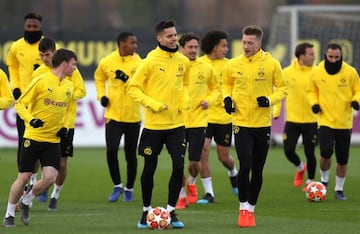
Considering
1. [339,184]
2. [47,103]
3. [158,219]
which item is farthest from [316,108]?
[47,103]

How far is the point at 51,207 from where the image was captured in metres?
16.0

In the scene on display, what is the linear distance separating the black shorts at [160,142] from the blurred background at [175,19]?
15.7 metres

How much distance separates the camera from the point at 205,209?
52.6 feet

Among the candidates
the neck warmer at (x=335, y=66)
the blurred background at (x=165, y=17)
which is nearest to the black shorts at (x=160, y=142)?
the neck warmer at (x=335, y=66)

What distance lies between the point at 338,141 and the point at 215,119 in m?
1.87

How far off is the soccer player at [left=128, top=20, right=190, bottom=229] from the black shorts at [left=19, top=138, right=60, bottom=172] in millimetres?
Result: 1063

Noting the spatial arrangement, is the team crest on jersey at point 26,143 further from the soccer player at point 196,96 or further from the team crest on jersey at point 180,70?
the soccer player at point 196,96

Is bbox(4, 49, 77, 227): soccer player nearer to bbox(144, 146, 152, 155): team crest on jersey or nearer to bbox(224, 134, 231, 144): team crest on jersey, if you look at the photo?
bbox(144, 146, 152, 155): team crest on jersey

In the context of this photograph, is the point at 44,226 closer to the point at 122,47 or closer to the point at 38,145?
the point at 38,145

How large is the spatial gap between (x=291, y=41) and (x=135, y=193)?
13.0 m

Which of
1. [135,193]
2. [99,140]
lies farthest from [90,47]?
[135,193]

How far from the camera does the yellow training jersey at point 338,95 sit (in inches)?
676

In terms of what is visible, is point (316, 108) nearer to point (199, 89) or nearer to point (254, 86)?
point (199, 89)

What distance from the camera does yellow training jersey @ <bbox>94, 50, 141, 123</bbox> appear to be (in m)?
17.2
